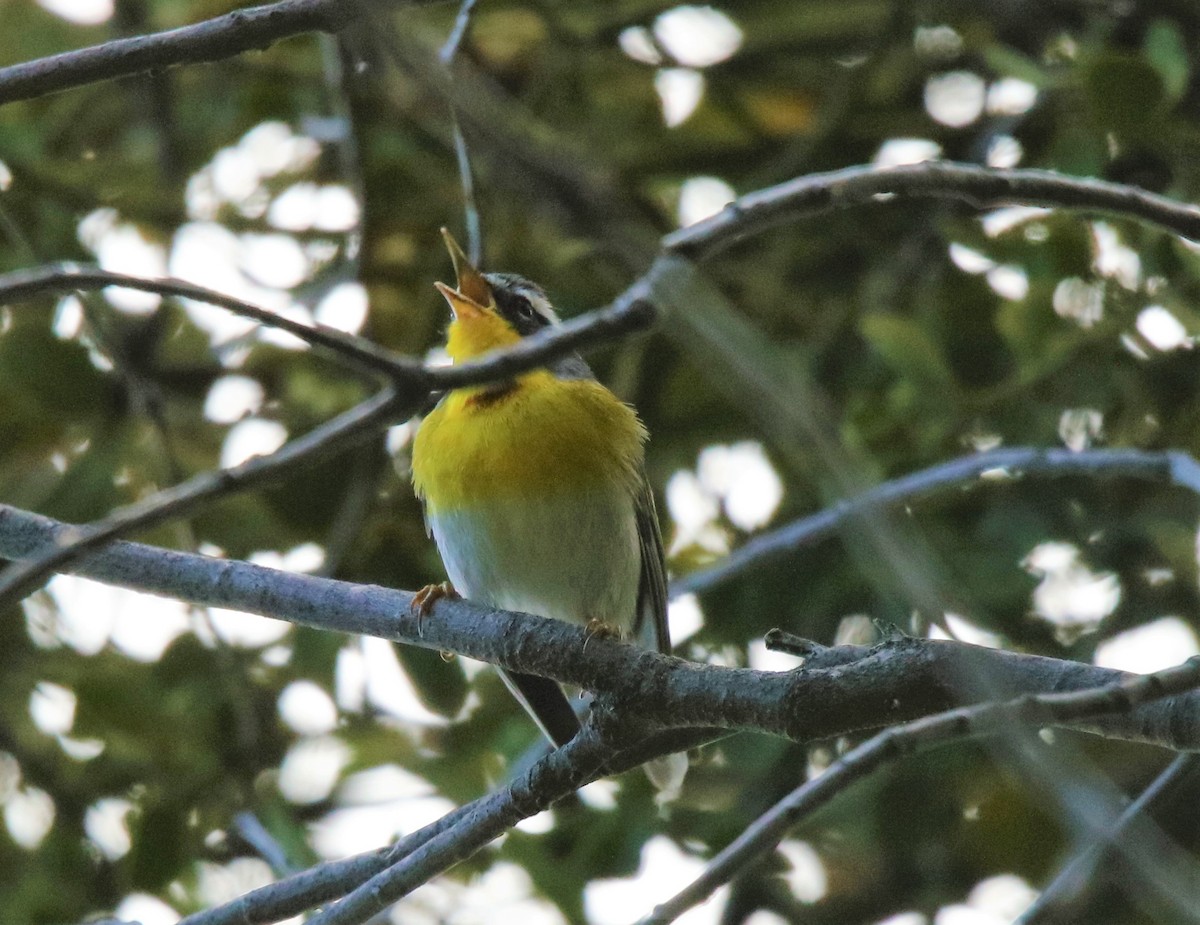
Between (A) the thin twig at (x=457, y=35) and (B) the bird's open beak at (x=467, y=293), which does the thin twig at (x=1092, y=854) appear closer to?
(A) the thin twig at (x=457, y=35)

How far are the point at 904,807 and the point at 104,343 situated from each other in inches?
110

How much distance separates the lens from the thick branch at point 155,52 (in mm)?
2539

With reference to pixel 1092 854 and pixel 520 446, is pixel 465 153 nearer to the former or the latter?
pixel 1092 854

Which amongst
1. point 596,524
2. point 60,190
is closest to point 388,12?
point 596,524

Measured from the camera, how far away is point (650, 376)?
541 cm

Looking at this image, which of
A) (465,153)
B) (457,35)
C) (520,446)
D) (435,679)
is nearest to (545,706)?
(435,679)

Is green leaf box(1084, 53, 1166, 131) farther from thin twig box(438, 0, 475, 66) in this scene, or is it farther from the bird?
thin twig box(438, 0, 475, 66)

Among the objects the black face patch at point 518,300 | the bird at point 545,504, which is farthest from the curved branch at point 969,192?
the black face patch at point 518,300

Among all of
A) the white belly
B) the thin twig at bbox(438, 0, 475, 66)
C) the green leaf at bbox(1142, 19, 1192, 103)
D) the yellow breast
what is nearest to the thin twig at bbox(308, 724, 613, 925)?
the thin twig at bbox(438, 0, 475, 66)

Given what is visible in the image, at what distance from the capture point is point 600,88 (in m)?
5.42

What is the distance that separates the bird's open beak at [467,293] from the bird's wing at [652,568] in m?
0.86

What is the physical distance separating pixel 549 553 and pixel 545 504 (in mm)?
194

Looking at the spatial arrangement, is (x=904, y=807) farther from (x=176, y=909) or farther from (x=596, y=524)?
(x=176, y=909)

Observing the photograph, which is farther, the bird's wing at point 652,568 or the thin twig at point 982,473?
the bird's wing at point 652,568
